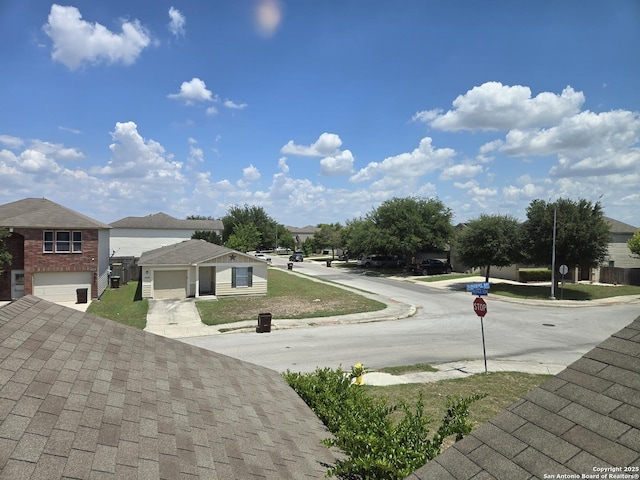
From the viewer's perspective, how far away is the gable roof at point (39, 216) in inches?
1033

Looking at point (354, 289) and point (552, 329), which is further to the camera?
point (354, 289)

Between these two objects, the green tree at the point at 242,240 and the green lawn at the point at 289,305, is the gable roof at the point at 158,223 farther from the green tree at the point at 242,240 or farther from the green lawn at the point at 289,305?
the green lawn at the point at 289,305

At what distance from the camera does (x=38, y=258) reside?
1048 inches

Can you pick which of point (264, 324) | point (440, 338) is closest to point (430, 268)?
point (440, 338)

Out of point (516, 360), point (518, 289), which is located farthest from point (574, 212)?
point (516, 360)

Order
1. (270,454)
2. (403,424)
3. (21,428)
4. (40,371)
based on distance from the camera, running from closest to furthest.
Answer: (21,428) < (40,371) < (270,454) < (403,424)

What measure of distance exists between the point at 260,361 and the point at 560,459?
42.6ft

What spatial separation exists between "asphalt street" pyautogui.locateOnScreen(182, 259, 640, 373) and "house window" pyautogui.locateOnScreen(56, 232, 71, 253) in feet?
50.2

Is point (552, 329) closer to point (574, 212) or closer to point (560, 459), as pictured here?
point (574, 212)

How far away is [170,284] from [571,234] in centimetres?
2984

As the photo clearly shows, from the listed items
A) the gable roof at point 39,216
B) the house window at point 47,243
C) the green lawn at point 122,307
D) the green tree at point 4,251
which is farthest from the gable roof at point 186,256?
the green tree at point 4,251

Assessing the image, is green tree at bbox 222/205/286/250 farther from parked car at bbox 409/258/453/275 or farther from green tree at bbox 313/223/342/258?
parked car at bbox 409/258/453/275

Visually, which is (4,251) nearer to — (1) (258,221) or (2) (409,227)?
(2) (409,227)

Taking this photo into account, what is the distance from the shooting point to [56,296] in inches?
1086
